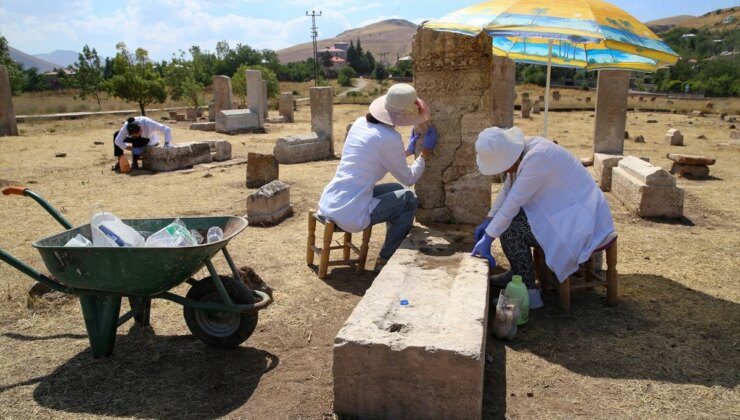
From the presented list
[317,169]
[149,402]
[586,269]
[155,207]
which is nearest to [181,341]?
[149,402]

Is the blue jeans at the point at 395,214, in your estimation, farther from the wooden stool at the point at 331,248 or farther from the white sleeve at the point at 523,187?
the white sleeve at the point at 523,187

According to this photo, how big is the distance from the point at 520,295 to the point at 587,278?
0.89 m

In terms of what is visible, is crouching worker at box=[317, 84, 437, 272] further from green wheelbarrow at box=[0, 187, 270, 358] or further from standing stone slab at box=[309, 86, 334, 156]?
standing stone slab at box=[309, 86, 334, 156]

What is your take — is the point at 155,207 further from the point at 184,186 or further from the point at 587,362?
the point at 587,362

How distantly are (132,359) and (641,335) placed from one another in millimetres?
3335

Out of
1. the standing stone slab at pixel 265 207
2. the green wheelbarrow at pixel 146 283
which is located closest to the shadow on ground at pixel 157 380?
the green wheelbarrow at pixel 146 283

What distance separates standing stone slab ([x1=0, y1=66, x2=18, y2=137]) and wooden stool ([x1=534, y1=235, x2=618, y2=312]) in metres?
15.5

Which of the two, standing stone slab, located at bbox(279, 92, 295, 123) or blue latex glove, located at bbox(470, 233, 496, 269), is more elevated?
standing stone slab, located at bbox(279, 92, 295, 123)

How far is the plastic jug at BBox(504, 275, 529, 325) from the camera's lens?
3879 millimetres

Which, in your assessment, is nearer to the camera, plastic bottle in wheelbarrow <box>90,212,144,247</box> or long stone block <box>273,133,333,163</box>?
plastic bottle in wheelbarrow <box>90,212,144,247</box>

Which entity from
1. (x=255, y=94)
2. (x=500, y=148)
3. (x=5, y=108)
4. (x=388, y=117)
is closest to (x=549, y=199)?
(x=500, y=148)

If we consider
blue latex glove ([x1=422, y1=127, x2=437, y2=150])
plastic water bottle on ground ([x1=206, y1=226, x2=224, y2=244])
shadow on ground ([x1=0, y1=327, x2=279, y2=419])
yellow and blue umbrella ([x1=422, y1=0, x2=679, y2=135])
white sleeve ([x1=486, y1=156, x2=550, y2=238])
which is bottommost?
shadow on ground ([x1=0, y1=327, x2=279, y2=419])

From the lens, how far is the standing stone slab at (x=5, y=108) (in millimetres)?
14929

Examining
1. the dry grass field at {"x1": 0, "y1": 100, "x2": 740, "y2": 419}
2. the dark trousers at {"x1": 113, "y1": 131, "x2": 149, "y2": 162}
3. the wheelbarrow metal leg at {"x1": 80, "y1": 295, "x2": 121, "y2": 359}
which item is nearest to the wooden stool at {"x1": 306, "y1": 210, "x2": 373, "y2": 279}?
the dry grass field at {"x1": 0, "y1": 100, "x2": 740, "y2": 419}
